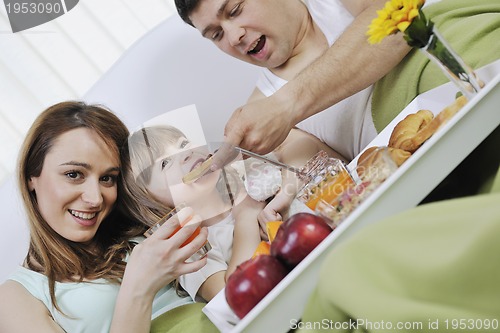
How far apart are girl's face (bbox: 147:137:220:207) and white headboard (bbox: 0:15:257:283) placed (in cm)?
11

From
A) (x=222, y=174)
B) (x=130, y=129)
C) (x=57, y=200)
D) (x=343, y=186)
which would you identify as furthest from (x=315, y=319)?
(x=130, y=129)

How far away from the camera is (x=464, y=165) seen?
0.77 metres

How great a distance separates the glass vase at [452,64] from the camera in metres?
0.76

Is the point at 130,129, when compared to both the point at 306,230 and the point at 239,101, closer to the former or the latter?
the point at 239,101

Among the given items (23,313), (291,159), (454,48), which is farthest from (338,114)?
(23,313)

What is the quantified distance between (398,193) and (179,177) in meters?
0.50

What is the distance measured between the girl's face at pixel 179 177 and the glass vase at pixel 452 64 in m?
0.41

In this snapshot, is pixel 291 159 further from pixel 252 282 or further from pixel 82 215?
pixel 252 282

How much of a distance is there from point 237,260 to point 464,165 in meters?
0.44

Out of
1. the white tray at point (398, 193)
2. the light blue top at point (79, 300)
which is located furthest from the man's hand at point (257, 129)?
the white tray at point (398, 193)

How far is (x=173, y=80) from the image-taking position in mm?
1297

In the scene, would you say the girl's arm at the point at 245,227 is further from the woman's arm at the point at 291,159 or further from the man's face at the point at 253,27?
the man's face at the point at 253,27

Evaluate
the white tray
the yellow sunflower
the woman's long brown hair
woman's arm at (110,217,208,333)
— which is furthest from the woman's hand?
the yellow sunflower

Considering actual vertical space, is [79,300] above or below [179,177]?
below
